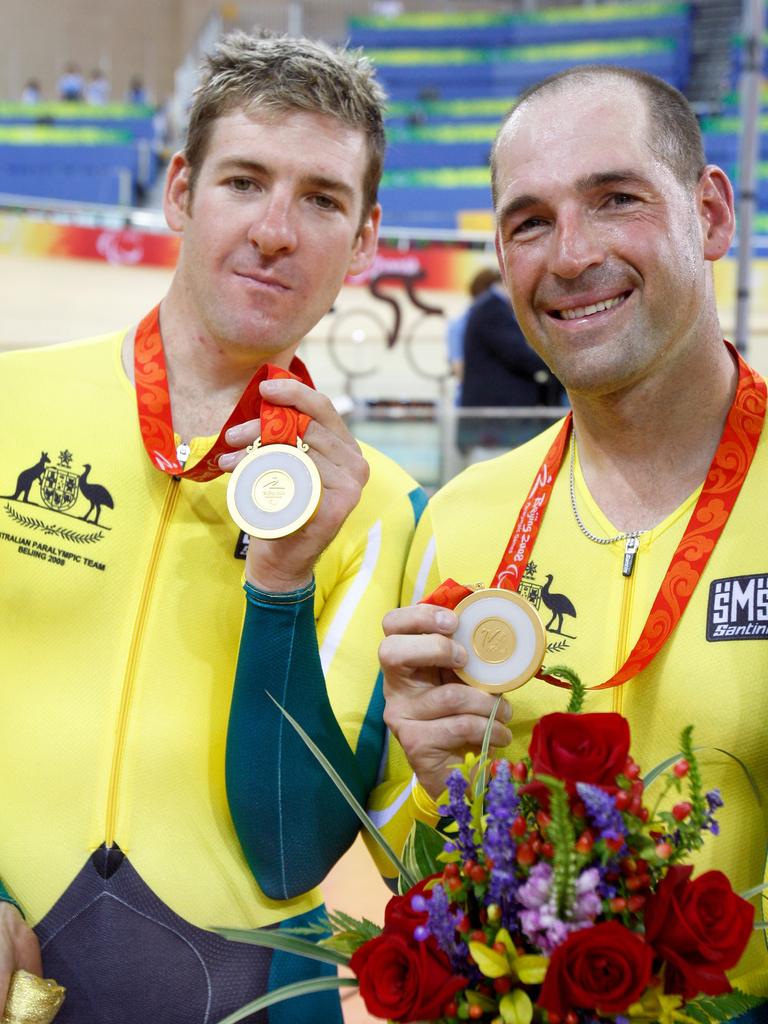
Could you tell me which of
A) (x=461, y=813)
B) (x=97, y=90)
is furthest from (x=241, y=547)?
(x=97, y=90)

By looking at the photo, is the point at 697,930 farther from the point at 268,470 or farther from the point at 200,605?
the point at 200,605

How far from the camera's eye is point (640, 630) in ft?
5.45

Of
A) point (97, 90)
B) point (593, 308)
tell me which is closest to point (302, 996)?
point (593, 308)

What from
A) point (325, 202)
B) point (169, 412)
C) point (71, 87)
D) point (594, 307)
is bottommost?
point (169, 412)

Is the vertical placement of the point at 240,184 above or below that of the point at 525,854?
above

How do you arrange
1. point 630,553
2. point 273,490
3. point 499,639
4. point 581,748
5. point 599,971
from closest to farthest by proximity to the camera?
1. point 599,971
2. point 581,748
3. point 499,639
4. point 273,490
5. point 630,553

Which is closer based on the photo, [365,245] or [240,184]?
[240,184]

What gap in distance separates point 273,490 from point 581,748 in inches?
24.4

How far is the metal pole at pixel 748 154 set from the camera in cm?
611

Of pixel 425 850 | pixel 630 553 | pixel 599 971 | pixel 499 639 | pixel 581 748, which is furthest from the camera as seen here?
pixel 630 553

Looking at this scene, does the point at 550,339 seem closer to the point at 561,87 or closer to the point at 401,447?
the point at 561,87

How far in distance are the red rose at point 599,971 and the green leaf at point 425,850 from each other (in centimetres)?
25

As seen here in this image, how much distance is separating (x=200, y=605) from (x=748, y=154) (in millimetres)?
5297

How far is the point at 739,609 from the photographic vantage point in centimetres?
160
